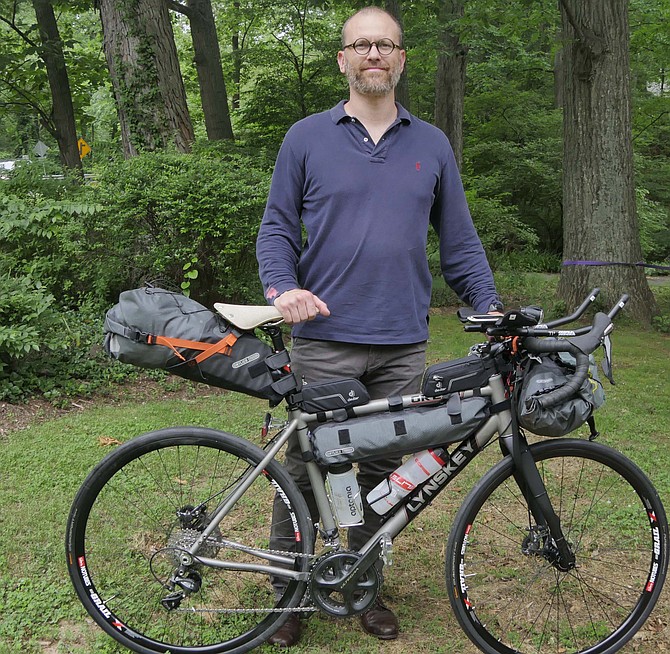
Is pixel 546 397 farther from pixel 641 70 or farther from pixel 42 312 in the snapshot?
pixel 641 70

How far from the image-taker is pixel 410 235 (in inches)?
107

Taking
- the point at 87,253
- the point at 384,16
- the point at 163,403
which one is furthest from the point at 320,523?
the point at 87,253

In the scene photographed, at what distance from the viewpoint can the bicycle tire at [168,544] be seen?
2.61 m

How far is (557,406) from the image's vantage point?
2.43 m

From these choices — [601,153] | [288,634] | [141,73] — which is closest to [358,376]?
[288,634]

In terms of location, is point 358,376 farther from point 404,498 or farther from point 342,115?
point 342,115

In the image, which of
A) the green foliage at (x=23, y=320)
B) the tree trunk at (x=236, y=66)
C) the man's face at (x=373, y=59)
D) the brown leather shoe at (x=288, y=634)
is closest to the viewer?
the man's face at (x=373, y=59)

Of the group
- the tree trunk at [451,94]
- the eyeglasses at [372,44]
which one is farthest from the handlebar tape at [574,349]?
the tree trunk at [451,94]

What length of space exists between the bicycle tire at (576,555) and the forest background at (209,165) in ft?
12.0

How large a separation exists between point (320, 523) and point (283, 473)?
305mm

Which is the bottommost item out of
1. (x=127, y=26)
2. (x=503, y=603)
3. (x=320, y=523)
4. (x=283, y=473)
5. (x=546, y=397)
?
(x=503, y=603)

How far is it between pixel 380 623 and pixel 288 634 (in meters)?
0.36

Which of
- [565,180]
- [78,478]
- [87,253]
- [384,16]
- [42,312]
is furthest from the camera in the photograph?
[565,180]

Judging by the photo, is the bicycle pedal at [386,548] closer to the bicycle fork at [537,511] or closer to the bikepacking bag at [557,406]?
the bicycle fork at [537,511]
